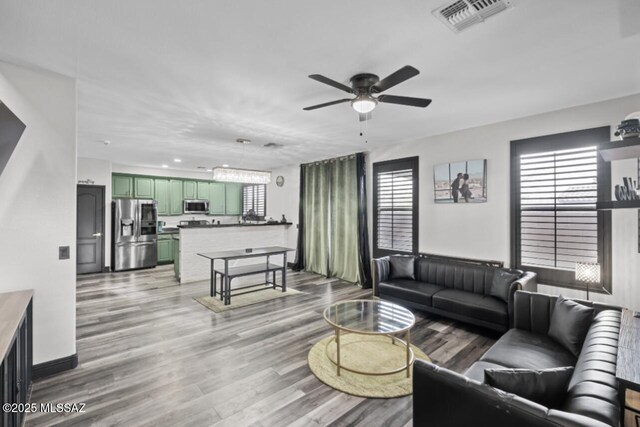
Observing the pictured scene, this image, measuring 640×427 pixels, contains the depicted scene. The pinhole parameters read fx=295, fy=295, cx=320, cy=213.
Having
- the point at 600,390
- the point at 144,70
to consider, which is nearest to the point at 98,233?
the point at 144,70

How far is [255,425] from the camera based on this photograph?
206 cm

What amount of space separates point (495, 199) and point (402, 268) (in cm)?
164

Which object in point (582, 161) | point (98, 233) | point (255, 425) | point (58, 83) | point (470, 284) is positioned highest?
point (58, 83)

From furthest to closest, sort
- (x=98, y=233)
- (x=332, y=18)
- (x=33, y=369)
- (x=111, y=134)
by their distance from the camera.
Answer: (x=98, y=233), (x=111, y=134), (x=33, y=369), (x=332, y=18)

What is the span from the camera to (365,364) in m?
2.86

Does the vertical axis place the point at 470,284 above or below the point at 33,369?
above

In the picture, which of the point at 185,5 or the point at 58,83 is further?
the point at 58,83

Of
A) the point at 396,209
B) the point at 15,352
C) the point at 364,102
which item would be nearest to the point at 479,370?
the point at 364,102

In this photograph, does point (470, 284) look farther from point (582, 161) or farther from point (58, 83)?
point (58, 83)

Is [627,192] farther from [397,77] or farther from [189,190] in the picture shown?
[189,190]

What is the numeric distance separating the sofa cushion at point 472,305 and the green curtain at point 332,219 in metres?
2.09

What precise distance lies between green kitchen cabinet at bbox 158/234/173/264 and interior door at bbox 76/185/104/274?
1255 mm

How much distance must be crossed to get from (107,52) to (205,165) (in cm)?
552

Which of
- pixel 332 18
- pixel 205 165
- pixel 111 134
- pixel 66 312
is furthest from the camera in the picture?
pixel 205 165
